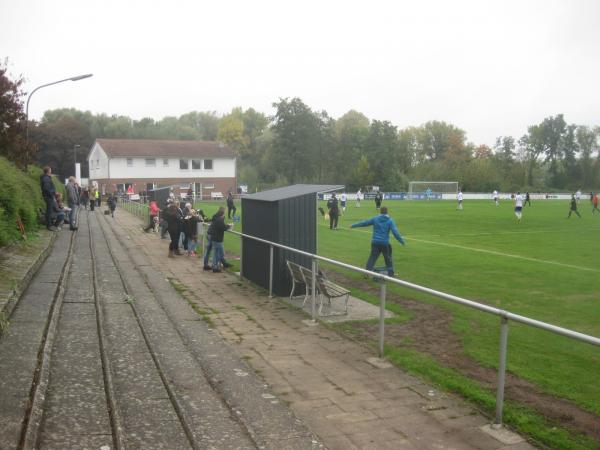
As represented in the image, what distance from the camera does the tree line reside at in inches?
3177

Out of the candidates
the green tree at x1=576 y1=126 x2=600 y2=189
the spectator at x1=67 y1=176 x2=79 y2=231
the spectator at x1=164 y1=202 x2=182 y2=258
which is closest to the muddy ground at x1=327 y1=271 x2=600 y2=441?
the spectator at x1=164 y1=202 x2=182 y2=258

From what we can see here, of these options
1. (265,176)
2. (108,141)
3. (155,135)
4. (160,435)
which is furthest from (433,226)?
(155,135)

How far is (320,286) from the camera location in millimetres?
8656

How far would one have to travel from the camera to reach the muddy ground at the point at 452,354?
5121mm

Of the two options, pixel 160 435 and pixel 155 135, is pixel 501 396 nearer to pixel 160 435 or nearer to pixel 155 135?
pixel 160 435

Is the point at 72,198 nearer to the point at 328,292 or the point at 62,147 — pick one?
the point at 328,292

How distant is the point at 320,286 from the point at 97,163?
211 ft

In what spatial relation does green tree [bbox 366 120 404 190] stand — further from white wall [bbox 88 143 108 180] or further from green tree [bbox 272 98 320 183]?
white wall [bbox 88 143 108 180]

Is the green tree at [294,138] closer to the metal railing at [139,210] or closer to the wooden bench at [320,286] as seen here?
the metal railing at [139,210]

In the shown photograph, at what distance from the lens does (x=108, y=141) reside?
66.1 meters

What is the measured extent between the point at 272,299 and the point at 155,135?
88.4 metres

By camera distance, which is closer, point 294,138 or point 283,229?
point 283,229

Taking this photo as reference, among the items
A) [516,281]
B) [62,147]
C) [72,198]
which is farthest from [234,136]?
[516,281]

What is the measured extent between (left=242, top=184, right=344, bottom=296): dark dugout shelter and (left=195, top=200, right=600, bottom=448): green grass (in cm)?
157
